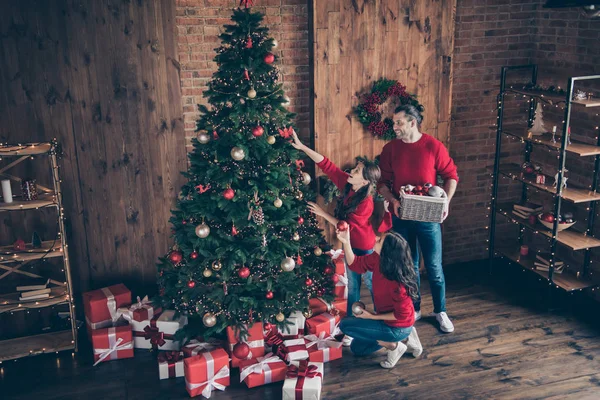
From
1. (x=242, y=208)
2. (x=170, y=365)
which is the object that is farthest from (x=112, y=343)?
(x=242, y=208)

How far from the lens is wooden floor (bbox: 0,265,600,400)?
480 centimetres

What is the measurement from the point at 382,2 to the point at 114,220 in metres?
3.19

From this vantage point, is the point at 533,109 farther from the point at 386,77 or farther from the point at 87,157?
the point at 87,157

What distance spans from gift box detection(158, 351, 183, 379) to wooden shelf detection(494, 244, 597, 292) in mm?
3434

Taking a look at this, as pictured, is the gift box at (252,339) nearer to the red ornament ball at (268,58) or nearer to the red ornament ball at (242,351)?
the red ornament ball at (242,351)

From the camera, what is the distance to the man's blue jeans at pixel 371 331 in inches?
190

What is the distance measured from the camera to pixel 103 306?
5410 millimetres

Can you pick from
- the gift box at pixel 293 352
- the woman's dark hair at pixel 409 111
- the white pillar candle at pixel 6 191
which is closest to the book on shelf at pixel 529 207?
the woman's dark hair at pixel 409 111

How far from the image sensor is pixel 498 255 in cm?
702

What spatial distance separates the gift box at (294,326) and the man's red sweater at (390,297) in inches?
30.9

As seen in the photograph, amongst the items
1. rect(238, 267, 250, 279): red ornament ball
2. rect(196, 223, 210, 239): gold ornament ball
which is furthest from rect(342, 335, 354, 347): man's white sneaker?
rect(196, 223, 210, 239): gold ornament ball

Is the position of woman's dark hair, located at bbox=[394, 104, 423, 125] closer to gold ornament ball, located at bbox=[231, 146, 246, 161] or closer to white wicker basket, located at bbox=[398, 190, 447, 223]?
white wicker basket, located at bbox=[398, 190, 447, 223]

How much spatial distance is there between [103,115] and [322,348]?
108 inches

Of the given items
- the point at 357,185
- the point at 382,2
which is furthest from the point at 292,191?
the point at 382,2
